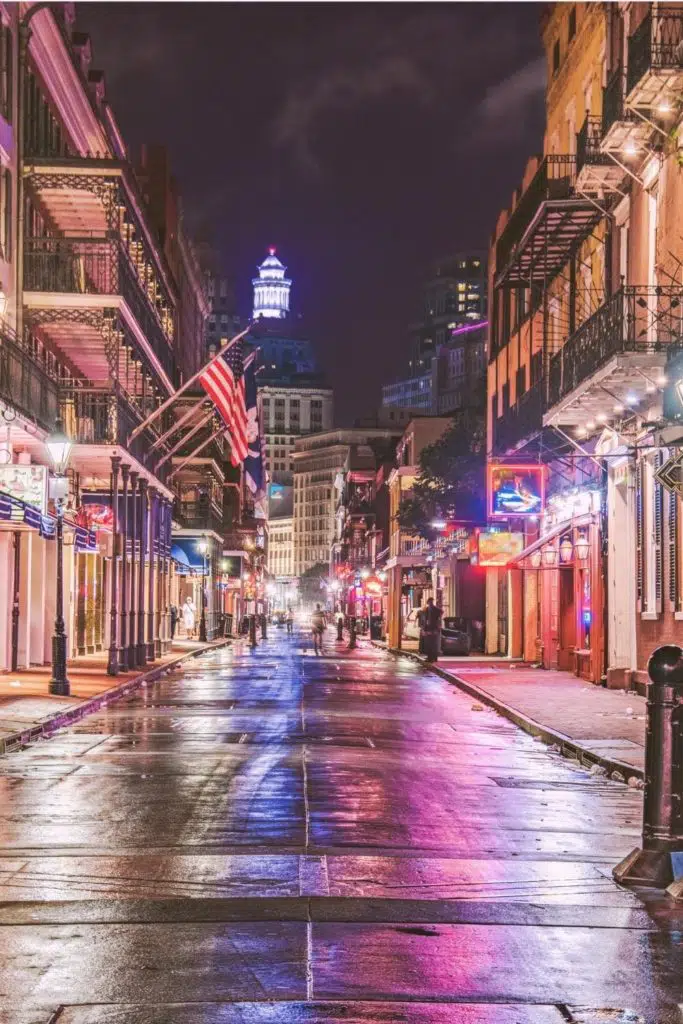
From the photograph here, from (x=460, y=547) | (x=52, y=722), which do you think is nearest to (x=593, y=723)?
(x=52, y=722)

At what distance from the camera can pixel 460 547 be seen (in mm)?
59969

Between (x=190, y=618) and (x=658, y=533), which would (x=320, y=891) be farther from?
(x=190, y=618)

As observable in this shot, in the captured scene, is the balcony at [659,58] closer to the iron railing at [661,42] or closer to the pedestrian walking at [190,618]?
the iron railing at [661,42]

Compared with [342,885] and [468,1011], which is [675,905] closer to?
[342,885]

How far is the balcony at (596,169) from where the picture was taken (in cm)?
2825

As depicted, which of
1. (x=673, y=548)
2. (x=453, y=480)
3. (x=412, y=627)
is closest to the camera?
(x=673, y=548)

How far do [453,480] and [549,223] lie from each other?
27873 millimetres

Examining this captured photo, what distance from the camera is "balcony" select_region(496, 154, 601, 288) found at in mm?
31578

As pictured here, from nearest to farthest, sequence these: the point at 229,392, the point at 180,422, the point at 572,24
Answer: the point at 572,24
the point at 229,392
the point at 180,422

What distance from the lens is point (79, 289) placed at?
35.4 m

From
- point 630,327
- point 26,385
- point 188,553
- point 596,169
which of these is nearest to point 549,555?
point 596,169

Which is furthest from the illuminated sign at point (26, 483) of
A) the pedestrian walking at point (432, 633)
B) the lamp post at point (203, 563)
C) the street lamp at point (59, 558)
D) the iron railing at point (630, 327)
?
the lamp post at point (203, 563)

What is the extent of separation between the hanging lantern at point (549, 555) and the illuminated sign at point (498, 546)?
3013 millimetres

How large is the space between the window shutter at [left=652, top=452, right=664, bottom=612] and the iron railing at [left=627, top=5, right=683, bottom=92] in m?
6.52
